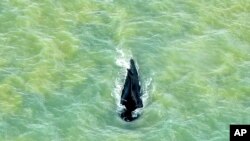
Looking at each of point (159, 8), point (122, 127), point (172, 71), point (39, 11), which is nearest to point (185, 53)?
point (172, 71)

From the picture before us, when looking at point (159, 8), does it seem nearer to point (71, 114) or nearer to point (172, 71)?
point (172, 71)

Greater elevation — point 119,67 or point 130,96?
point 119,67

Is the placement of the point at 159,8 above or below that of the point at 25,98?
above

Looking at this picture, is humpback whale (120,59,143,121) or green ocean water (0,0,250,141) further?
humpback whale (120,59,143,121)

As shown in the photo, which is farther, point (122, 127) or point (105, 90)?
point (105, 90)

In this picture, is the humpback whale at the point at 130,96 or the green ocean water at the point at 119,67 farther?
the humpback whale at the point at 130,96
